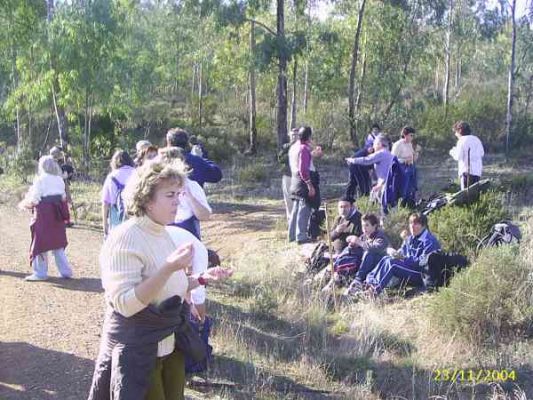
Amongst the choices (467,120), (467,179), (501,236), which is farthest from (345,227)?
(467,120)

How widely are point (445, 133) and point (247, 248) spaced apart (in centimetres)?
1290

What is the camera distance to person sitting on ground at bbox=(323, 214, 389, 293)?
8.28 metres

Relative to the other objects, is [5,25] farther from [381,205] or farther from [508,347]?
[508,347]

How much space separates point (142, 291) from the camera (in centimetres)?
294

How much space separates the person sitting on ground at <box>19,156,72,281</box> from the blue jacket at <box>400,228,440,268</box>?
155 inches

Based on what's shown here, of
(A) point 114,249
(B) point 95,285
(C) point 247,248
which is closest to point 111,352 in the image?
(A) point 114,249

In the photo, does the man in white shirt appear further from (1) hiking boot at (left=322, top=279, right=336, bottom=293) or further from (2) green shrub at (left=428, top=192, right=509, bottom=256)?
(1) hiking boot at (left=322, top=279, right=336, bottom=293)

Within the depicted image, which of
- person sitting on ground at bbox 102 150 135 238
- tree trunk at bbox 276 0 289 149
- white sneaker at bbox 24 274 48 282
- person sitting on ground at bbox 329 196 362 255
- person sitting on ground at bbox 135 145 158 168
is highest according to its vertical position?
tree trunk at bbox 276 0 289 149

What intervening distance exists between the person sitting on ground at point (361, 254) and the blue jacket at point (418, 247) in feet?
1.05

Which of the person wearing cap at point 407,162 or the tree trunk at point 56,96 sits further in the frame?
the tree trunk at point 56,96

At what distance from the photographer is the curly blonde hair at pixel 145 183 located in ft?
10.3

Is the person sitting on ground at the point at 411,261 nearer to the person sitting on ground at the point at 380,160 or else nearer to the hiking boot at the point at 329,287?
the hiking boot at the point at 329,287

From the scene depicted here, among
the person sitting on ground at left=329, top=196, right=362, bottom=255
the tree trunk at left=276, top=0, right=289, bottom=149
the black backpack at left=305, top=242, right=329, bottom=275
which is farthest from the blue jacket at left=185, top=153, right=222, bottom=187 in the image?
the tree trunk at left=276, top=0, right=289, bottom=149
